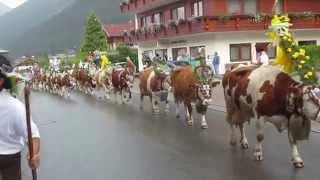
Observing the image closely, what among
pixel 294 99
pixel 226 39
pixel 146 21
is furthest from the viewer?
pixel 146 21

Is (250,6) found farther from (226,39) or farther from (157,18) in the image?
(157,18)

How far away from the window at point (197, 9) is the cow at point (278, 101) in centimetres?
3288

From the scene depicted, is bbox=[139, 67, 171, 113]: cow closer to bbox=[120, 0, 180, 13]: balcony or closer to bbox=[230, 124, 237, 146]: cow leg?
bbox=[230, 124, 237, 146]: cow leg

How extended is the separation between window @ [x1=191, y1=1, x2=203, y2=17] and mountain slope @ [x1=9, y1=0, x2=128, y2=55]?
12227 centimetres

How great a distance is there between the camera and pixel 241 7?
43.9 meters

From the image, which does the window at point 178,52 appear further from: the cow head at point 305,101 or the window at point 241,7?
the cow head at point 305,101

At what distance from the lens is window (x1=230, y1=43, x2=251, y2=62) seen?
4331cm

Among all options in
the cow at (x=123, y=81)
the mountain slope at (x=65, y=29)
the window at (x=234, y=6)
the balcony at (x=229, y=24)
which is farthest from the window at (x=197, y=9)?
the mountain slope at (x=65, y=29)

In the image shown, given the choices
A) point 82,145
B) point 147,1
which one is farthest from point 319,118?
point 147,1

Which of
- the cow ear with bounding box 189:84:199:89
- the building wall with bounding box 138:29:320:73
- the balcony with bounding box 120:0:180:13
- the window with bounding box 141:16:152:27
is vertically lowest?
the cow ear with bounding box 189:84:199:89

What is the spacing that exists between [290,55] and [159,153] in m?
3.46

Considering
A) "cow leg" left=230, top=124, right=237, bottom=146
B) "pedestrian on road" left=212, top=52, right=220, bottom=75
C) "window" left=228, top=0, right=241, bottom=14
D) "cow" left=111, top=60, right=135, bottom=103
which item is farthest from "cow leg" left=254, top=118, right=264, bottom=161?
"window" left=228, top=0, right=241, bottom=14

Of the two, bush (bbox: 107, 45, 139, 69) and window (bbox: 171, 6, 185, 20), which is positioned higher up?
window (bbox: 171, 6, 185, 20)

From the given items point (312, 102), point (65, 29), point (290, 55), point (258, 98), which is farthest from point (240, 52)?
point (65, 29)
